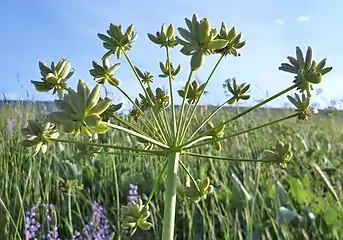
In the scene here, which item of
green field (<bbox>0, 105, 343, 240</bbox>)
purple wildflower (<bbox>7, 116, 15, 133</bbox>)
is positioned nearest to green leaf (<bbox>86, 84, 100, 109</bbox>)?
green field (<bbox>0, 105, 343, 240</bbox>)

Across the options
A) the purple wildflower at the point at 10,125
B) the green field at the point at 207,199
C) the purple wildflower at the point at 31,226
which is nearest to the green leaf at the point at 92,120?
the green field at the point at 207,199

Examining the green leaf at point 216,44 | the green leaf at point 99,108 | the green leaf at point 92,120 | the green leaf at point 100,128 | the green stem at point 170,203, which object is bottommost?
the green stem at point 170,203

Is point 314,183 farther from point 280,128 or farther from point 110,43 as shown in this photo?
point 110,43

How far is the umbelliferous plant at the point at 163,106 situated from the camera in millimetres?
428

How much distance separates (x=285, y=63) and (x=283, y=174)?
2075 mm

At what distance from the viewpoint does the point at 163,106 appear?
0.60 metres

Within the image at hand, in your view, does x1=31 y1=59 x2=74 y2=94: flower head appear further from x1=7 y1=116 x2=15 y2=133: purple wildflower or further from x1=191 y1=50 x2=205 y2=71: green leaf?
x1=7 y1=116 x2=15 y2=133: purple wildflower

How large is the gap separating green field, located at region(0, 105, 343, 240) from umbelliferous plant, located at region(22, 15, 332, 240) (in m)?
0.88

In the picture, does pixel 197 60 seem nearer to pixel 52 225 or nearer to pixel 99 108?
pixel 99 108

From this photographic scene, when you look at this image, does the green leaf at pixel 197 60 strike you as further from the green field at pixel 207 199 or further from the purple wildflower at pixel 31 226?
the purple wildflower at pixel 31 226

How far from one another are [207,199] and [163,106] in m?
1.71

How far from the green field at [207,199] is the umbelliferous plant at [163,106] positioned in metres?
0.88

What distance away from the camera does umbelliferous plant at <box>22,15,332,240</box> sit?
0.43m

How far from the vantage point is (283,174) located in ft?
8.38
